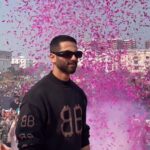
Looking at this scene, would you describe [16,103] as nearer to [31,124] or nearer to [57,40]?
[57,40]

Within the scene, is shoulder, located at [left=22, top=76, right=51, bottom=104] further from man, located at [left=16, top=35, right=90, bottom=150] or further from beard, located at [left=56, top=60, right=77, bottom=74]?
beard, located at [left=56, top=60, right=77, bottom=74]

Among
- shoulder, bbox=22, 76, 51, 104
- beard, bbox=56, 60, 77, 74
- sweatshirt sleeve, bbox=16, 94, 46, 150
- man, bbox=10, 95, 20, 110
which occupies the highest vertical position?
beard, bbox=56, 60, 77, 74

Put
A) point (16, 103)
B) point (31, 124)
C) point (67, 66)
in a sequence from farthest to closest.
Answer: point (16, 103)
point (67, 66)
point (31, 124)

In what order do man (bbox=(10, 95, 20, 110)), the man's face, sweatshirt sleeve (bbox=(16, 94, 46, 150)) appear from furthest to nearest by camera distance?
1. man (bbox=(10, 95, 20, 110))
2. the man's face
3. sweatshirt sleeve (bbox=(16, 94, 46, 150))

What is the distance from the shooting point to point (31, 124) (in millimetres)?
2027

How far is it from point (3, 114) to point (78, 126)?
6.36m

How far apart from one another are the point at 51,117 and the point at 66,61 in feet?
0.96

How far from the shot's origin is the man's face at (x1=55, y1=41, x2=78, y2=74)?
2182mm

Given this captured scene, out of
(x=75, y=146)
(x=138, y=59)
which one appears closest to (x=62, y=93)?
(x=75, y=146)

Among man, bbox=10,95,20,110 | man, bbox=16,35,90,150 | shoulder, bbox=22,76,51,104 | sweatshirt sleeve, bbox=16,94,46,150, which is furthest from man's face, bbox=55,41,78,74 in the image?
man, bbox=10,95,20,110

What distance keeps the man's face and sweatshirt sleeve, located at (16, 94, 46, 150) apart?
212 mm

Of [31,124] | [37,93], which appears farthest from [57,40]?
[31,124]

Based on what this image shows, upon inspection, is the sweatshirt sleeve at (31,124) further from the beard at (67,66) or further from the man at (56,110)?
the beard at (67,66)

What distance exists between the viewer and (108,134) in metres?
6.77
